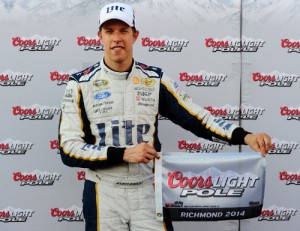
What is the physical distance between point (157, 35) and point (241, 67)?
655mm

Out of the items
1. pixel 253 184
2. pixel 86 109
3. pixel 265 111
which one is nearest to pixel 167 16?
pixel 265 111

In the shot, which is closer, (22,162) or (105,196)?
(105,196)

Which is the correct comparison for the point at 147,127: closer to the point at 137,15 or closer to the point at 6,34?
the point at 137,15

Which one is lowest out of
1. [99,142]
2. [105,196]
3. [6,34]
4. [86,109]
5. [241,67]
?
[105,196]

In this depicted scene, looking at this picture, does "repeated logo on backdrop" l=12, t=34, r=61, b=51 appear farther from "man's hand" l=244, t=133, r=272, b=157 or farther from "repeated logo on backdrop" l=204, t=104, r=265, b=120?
"man's hand" l=244, t=133, r=272, b=157

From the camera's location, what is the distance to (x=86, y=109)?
2260 mm

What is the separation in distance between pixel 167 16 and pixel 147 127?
1158 mm

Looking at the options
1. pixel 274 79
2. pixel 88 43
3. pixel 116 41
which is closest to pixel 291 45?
pixel 274 79

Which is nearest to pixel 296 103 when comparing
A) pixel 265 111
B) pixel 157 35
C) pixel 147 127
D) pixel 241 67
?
pixel 265 111

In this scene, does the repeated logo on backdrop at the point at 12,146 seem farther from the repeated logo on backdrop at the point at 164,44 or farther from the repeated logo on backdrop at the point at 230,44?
the repeated logo on backdrop at the point at 230,44

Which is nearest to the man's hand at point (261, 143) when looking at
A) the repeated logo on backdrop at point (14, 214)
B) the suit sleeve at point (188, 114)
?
the suit sleeve at point (188, 114)

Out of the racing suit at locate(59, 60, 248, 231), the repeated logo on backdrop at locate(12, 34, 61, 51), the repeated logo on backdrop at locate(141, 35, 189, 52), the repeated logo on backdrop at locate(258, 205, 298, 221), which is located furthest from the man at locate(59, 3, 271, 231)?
the repeated logo on backdrop at locate(258, 205, 298, 221)

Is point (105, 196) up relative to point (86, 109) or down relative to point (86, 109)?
down

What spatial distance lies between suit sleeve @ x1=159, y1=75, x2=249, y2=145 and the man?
0.01 meters
